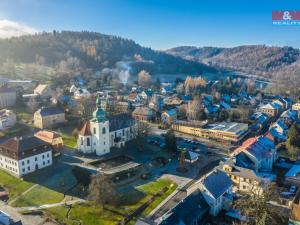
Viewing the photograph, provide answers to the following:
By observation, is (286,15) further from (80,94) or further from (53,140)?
(80,94)

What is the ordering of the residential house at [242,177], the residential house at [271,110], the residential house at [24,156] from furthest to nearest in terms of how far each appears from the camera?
the residential house at [271,110], the residential house at [24,156], the residential house at [242,177]

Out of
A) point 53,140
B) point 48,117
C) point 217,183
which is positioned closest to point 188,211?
point 217,183

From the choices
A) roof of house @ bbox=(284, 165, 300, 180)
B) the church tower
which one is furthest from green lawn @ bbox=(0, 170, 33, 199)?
roof of house @ bbox=(284, 165, 300, 180)

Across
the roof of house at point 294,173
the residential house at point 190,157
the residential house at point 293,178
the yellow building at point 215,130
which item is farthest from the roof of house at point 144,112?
the residential house at point 293,178

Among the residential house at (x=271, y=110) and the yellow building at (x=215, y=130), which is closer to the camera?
the yellow building at (x=215, y=130)

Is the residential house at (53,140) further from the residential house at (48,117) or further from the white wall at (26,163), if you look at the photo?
the residential house at (48,117)
